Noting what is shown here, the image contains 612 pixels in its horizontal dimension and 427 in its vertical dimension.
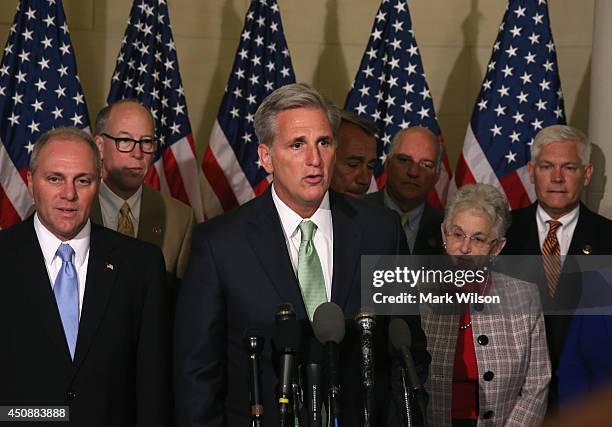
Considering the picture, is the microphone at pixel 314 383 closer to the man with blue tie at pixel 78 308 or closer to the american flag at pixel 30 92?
the man with blue tie at pixel 78 308

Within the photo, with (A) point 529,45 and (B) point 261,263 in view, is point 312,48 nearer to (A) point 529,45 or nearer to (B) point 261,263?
(A) point 529,45

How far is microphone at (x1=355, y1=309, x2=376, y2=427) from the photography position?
6.85 ft

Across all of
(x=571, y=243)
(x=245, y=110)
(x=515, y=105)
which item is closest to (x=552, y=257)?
(x=571, y=243)

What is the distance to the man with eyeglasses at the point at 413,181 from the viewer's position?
4.60 m

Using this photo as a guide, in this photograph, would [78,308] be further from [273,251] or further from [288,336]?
[288,336]

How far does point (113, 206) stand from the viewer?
400cm

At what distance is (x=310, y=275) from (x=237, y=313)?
0.25 m

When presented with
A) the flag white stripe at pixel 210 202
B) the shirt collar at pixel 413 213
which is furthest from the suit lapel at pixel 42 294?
the flag white stripe at pixel 210 202

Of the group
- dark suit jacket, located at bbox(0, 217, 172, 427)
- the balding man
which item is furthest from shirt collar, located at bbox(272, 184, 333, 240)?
the balding man

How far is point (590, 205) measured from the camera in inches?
217

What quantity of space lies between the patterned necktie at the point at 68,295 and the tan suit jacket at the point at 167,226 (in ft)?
2.97

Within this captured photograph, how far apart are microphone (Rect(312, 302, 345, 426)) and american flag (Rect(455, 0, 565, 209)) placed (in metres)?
3.79

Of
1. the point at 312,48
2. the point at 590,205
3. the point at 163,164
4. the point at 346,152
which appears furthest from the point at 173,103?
the point at 590,205

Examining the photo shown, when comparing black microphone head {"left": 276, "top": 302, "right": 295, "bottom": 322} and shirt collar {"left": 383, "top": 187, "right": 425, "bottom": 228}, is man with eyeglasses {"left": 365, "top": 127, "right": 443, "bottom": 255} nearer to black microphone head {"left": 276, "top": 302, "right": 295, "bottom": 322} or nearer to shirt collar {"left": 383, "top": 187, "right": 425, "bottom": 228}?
shirt collar {"left": 383, "top": 187, "right": 425, "bottom": 228}
